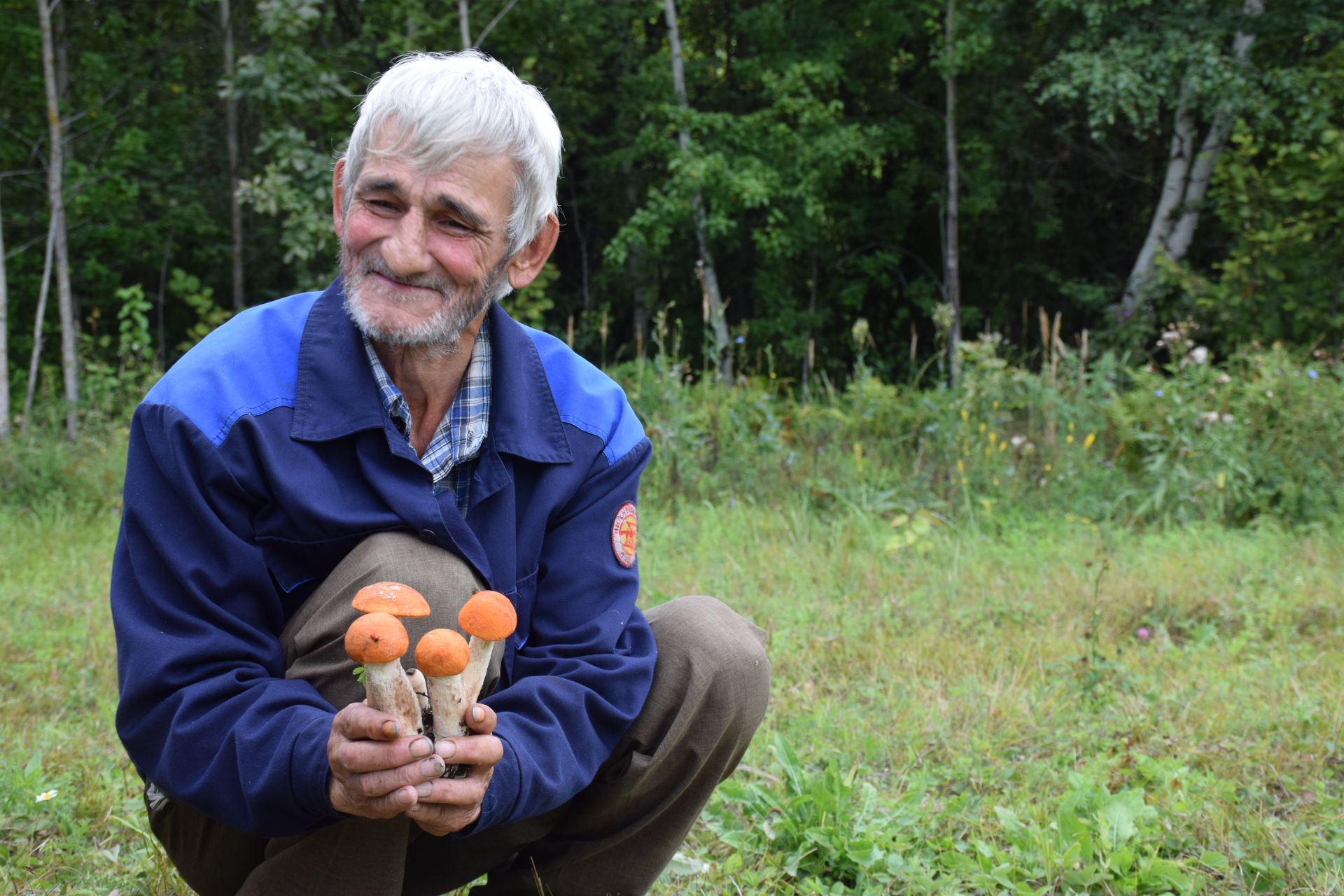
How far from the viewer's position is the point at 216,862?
174 cm

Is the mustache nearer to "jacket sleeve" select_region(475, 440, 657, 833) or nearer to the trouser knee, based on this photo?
"jacket sleeve" select_region(475, 440, 657, 833)

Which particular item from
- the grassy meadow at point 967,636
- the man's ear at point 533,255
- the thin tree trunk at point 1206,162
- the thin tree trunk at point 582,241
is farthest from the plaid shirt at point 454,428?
the thin tree trunk at point 582,241

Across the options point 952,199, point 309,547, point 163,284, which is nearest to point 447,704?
point 309,547

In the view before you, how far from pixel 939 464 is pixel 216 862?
4.44m

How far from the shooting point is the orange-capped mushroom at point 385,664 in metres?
1.29

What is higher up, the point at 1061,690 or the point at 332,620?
the point at 332,620

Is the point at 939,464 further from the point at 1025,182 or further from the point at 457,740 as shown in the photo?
the point at 1025,182

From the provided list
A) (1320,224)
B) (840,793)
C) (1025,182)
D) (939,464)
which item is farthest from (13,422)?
(1025,182)

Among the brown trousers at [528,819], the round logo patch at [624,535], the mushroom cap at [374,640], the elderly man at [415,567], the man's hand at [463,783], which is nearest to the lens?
the mushroom cap at [374,640]

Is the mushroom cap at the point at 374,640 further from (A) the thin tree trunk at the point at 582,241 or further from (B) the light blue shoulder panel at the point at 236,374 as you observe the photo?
(A) the thin tree trunk at the point at 582,241

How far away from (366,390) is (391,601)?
0.51 m

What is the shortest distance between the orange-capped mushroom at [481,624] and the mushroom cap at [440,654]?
0.19 ft

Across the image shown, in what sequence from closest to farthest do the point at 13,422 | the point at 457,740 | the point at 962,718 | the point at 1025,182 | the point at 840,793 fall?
the point at 457,740 → the point at 840,793 → the point at 962,718 → the point at 13,422 → the point at 1025,182

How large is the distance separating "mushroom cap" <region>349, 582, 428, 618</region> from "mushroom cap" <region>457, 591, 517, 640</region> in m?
0.06
